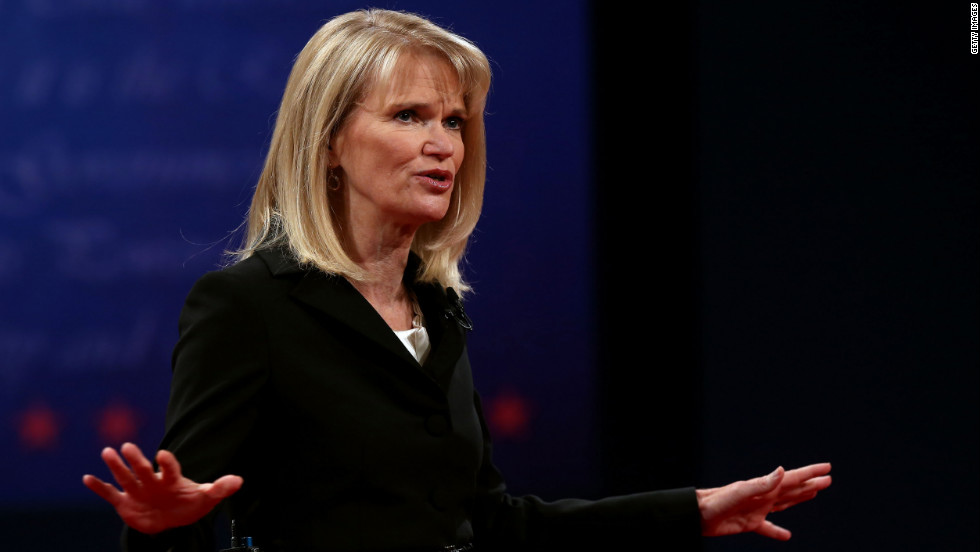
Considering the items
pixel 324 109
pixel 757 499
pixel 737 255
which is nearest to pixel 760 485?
pixel 757 499

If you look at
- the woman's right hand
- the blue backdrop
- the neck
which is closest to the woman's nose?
the neck

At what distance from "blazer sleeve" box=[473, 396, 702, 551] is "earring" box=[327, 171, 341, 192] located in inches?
16.7

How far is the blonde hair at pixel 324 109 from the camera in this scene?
1.41 meters

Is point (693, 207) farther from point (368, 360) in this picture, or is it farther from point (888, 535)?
point (368, 360)

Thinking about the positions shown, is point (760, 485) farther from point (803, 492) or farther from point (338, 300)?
point (338, 300)

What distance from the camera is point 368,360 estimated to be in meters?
1.35

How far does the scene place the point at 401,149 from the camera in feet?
4.62

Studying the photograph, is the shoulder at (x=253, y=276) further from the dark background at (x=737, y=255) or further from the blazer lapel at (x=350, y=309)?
the dark background at (x=737, y=255)

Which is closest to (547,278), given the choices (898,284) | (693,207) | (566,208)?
(566,208)

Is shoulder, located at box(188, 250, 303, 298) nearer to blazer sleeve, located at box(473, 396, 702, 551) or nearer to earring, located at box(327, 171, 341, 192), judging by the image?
earring, located at box(327, 171, 341, 192)

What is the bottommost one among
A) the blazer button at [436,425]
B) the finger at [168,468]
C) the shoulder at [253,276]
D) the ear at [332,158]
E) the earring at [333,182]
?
the blazer button at [436,425]

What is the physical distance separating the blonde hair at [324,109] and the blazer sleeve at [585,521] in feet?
1.34

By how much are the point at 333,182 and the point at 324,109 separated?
0.39ft

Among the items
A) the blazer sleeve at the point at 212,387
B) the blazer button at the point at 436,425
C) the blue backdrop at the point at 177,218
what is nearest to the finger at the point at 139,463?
the blazer sleeve at the point at 212,387
